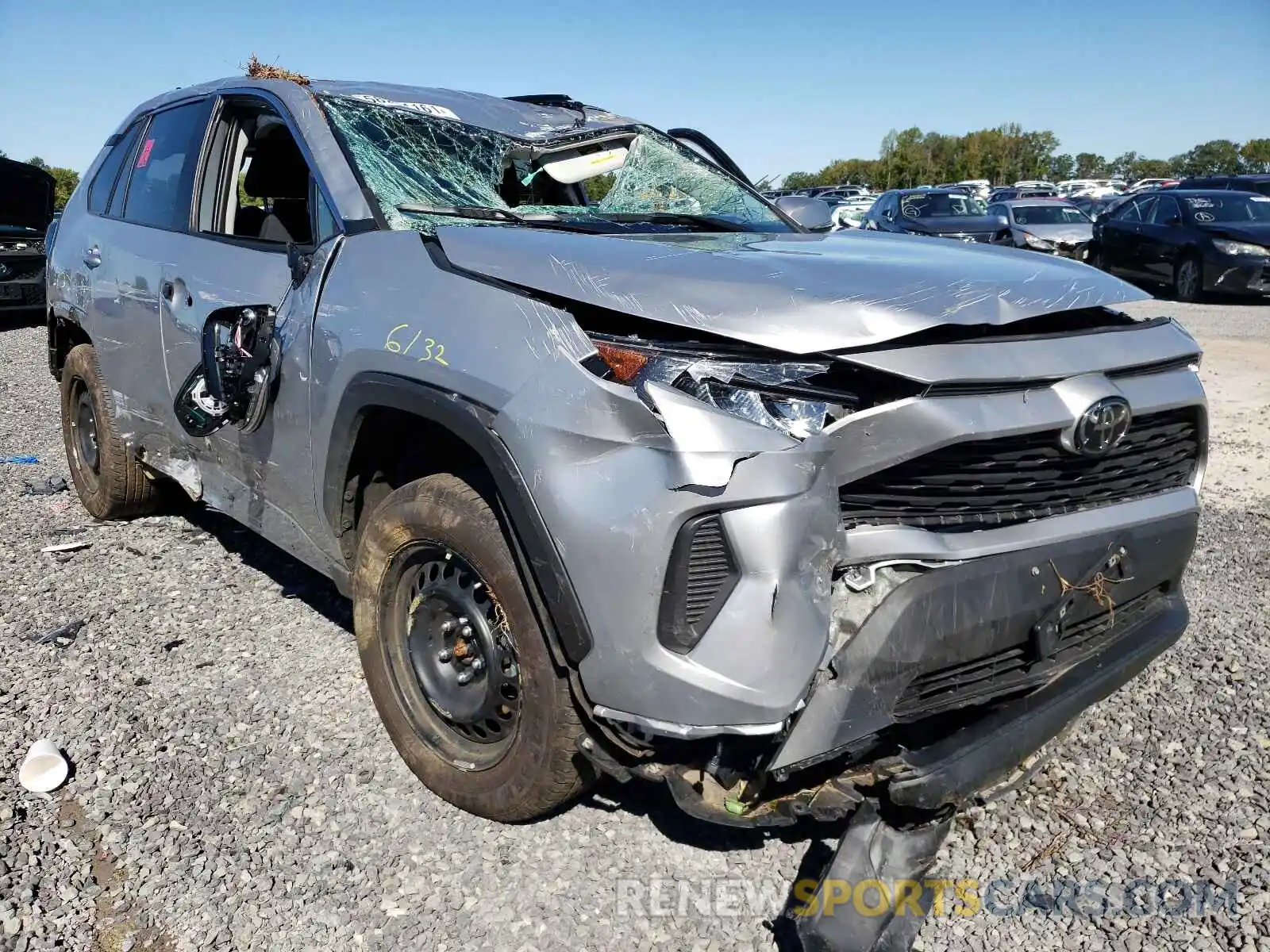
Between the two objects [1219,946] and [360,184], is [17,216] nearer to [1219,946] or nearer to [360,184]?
[360,184]

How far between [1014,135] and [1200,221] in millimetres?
75792

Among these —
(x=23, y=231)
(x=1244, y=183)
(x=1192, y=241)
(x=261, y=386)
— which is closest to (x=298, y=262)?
(x=261, y=386)

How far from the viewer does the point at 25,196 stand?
40.4ft

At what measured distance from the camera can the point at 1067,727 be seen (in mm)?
2438

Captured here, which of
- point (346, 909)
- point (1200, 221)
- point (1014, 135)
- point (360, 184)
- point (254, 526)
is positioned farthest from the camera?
point (1014, 135)

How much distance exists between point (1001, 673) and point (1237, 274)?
14.1 metres

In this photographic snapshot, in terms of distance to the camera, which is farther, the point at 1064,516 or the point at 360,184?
the point at 360,184

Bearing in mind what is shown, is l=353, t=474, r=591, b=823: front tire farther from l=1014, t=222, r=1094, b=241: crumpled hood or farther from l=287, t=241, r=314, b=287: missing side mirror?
l=1014, t=222, r=1094, b=241: crumpled hood

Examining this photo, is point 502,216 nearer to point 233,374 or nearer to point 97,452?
point 233,374

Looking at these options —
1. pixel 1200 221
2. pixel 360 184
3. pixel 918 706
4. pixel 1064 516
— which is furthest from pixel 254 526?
pixel 1200 221

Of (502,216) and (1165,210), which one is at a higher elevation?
(1165,210)

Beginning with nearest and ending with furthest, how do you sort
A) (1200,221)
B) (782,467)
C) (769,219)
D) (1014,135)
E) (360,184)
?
1. (782,467)
2. (360,184)
3. (769,219)
4. (1200,221)
5. (1014,135)

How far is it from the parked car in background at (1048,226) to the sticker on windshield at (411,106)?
14511mm

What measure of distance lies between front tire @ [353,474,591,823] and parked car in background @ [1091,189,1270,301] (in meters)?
14.6
